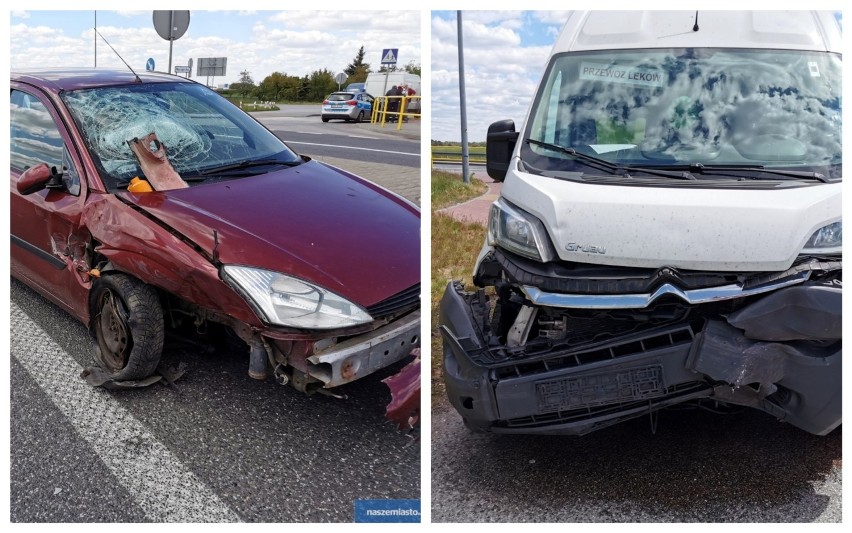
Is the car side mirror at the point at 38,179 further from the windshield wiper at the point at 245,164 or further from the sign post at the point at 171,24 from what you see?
the sign post at the point at 171,24

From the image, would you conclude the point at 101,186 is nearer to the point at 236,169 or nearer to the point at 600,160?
the point at 236,169

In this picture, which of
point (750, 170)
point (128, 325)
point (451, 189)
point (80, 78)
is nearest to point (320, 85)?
point (80, 78)

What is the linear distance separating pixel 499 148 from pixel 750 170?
1.36 metres

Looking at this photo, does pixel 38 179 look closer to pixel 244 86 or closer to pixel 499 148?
pixel 244 86

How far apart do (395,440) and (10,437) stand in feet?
5.54


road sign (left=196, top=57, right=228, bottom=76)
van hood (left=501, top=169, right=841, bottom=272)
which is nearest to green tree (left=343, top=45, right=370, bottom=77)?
road sign (left=196, top=57, right=228, bottom=76)

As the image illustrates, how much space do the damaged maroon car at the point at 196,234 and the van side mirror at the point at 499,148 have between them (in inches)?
19.5

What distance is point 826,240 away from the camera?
107 inches

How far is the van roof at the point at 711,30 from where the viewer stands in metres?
3.44

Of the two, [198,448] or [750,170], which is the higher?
[750,170]

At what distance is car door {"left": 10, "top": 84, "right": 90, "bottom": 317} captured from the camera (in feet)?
12.7

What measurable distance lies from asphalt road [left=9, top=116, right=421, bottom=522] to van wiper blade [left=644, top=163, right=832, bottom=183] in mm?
1521

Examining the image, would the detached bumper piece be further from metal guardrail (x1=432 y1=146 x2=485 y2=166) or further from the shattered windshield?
the shattered windshield

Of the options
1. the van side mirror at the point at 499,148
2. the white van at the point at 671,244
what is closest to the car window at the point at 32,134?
the van side mirror at the point at 499,148
